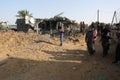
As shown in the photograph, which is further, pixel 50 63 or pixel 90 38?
pixel 90 38

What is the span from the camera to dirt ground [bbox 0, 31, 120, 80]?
35.0ft

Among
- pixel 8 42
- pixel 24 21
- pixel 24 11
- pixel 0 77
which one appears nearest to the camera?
pixel 0 77

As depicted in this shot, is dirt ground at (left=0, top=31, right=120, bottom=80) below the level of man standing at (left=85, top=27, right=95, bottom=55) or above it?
below

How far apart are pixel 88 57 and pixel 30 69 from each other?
303cm

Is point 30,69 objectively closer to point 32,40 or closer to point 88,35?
point 88,35

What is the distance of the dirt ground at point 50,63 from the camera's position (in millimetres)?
10664

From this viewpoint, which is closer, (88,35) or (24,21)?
(88,35)


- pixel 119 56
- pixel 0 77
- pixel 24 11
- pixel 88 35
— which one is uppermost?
pixel 24 11

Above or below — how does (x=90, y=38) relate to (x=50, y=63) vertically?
above

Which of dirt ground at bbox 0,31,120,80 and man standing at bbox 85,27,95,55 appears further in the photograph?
man standing at bbox 85,27,95,55

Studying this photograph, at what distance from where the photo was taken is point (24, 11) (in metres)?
64.9

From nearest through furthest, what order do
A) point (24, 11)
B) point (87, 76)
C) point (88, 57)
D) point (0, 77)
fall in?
point (87, 76) → point (0, 77) → point (88, 57) → point (24, 11)

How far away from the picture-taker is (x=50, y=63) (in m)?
12.2

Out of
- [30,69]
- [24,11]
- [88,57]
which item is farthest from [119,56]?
[24,11]
